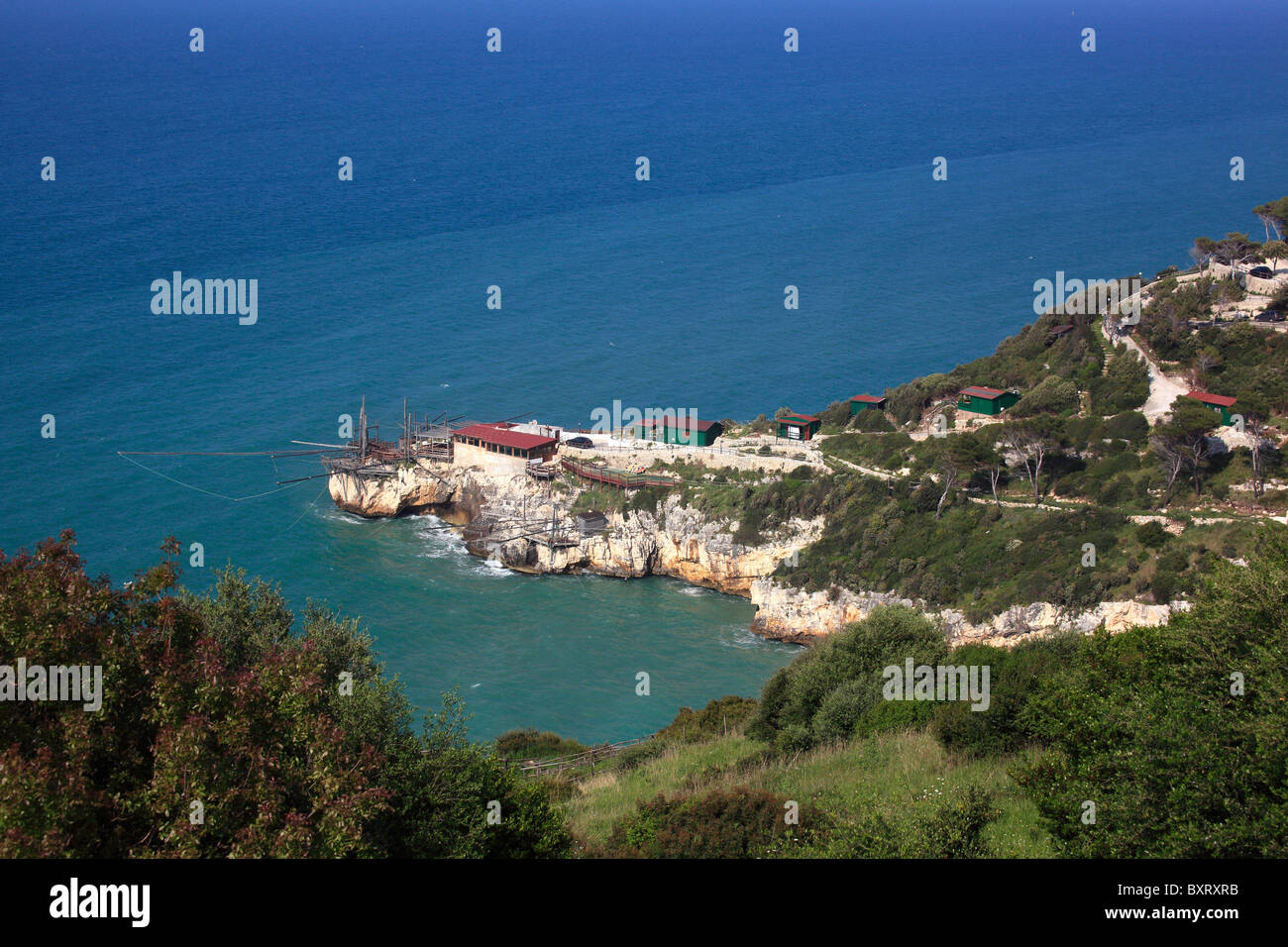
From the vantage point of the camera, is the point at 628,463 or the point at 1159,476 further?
the point at 628,463

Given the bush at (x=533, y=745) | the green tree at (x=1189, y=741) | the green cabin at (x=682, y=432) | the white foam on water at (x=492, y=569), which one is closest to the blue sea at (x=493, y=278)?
the white foam on water at (x=492, y=569)

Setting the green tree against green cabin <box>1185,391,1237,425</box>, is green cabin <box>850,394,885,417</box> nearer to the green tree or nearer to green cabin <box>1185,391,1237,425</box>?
green cabin <box>1185,391,1237,425</box>

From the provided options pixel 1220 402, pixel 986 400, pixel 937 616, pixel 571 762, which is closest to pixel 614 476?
pixel 986 400

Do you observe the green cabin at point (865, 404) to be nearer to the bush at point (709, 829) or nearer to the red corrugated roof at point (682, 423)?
the red corrugated roof at point (682, 423)

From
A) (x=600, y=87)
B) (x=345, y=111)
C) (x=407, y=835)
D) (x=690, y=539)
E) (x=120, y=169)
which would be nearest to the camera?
(x=407, y=835)

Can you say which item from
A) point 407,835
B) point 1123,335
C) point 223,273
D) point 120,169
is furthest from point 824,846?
point 120,169

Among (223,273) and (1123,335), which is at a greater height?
(223,273)

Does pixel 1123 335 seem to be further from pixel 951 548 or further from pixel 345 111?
pixel 345 111
